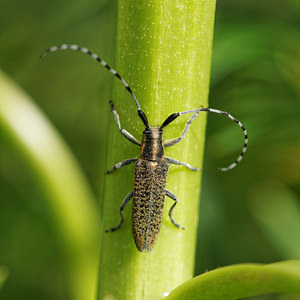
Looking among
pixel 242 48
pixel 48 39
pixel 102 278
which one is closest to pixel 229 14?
pixel 242 48

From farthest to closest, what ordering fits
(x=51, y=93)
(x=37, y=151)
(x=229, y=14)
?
(x=51, y=93)
(x=229, y=14)
(x=37, y=151)

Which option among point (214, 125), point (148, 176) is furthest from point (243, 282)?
point (214, 125)

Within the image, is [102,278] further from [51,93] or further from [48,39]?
[51,93]

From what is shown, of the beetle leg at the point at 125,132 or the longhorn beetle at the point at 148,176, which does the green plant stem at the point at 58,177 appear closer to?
the longhorn beetle at the point at 148,176

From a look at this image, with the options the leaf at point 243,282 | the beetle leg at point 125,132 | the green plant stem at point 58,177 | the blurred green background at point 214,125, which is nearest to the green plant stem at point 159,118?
the beetle leg at point 125,132

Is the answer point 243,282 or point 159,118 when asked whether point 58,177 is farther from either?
point 243,282
